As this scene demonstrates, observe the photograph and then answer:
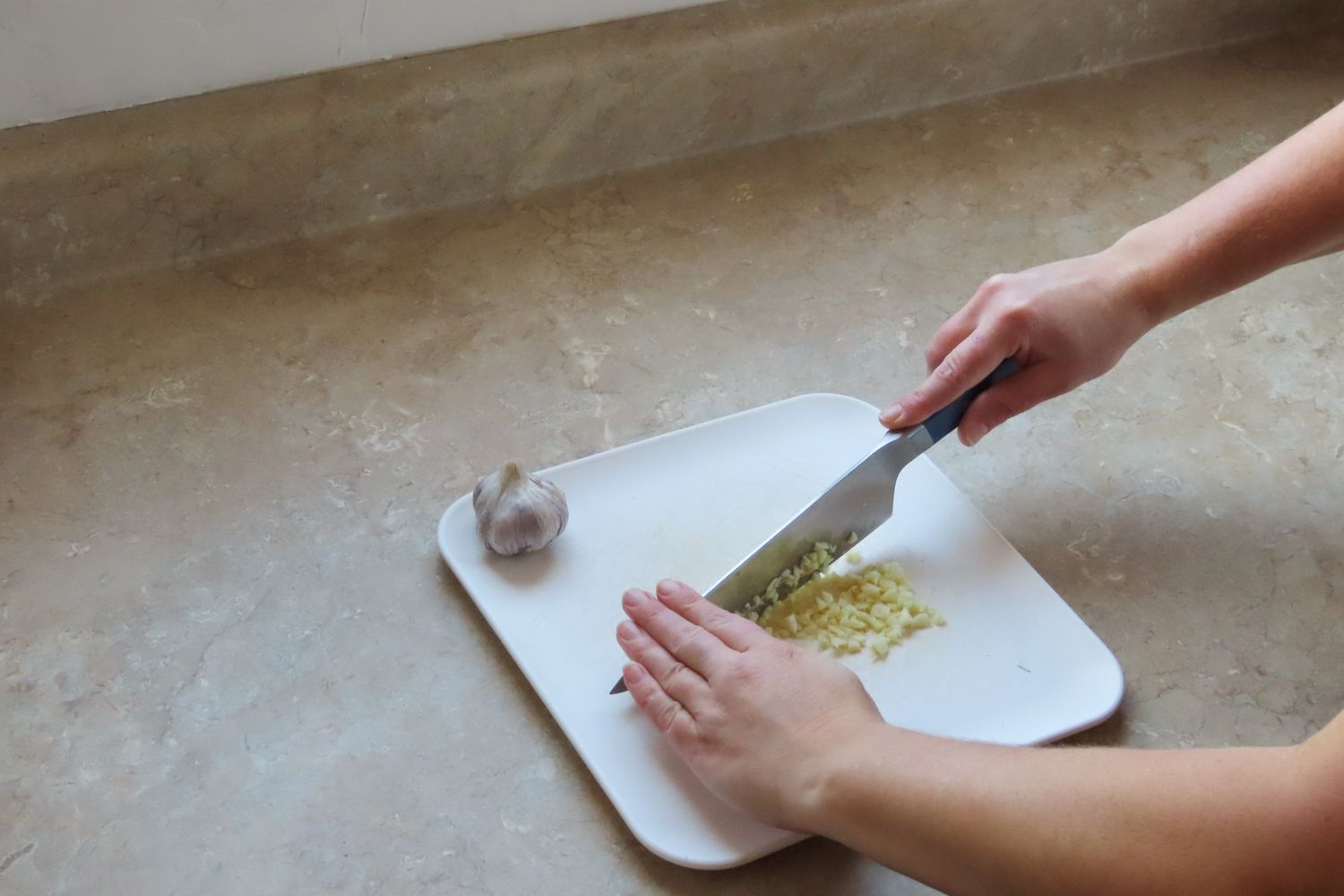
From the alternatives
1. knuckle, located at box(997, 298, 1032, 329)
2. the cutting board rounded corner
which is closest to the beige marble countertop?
the cutting board rounded corner

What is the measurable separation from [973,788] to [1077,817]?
49 mm

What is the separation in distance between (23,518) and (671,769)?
436 mm

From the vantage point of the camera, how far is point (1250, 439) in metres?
0.91

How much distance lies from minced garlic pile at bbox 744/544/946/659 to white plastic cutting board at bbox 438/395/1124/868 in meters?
0.01

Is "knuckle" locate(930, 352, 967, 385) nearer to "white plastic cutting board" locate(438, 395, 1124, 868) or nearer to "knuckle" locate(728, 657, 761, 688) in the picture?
"white plastic cutting board" locate(438, 395, 1124, 868)

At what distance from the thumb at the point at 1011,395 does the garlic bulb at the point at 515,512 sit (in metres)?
0.28

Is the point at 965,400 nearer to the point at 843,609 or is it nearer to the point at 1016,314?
the point at 1016,314

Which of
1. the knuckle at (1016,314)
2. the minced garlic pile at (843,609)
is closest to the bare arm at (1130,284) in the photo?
the knuckle at (1016,314)

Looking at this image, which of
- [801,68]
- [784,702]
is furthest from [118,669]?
[801,68]

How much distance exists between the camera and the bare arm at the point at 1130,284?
0.80 m

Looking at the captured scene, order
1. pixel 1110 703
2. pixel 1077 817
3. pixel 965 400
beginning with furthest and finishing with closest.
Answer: pixel 965 400 → pixel 1110 703 → pixel 1077 817

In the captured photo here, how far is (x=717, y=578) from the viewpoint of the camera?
0.79m

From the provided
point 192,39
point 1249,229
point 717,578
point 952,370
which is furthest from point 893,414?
point 192,39

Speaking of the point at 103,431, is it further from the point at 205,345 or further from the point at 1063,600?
the point at 1063,600
